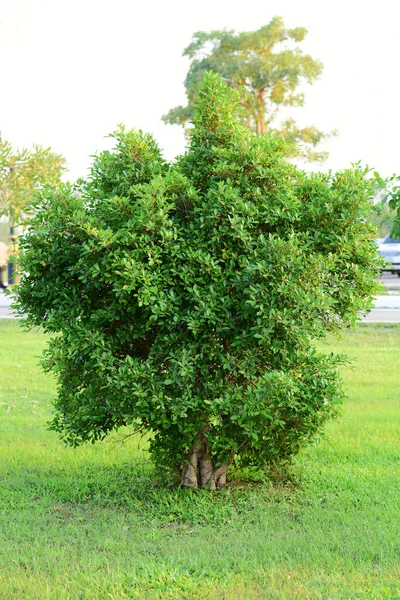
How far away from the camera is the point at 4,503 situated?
17.0 feet

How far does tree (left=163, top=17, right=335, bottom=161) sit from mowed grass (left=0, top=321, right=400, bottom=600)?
2820 centimetres

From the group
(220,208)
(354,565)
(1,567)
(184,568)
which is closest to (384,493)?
(354,565)

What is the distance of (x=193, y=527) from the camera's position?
4648 millimetres

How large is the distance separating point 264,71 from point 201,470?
30979 millimetres

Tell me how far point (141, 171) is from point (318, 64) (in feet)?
103

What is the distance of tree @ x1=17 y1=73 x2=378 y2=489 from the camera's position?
4703mm

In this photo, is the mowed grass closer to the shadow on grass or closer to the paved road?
the shadow on grass

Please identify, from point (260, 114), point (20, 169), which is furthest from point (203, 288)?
point (260, 114)

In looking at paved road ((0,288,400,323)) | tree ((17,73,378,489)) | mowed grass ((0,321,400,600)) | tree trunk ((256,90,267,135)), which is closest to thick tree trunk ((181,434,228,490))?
tree ((17,73,378,489))

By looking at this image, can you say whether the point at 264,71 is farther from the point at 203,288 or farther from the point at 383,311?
the point at 203,288

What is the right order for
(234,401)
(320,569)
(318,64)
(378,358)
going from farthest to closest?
(318,64) → (378,358) → (234,401) → (320,569)

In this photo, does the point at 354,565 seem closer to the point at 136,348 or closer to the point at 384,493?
the point at 384,493

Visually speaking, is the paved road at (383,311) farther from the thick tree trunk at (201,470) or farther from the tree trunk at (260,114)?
the tree trunk at (260,114)

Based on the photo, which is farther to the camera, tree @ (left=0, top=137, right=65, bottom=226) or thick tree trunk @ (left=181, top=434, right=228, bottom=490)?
tree @ (left=0, top=137, right=65, bottom=226)
